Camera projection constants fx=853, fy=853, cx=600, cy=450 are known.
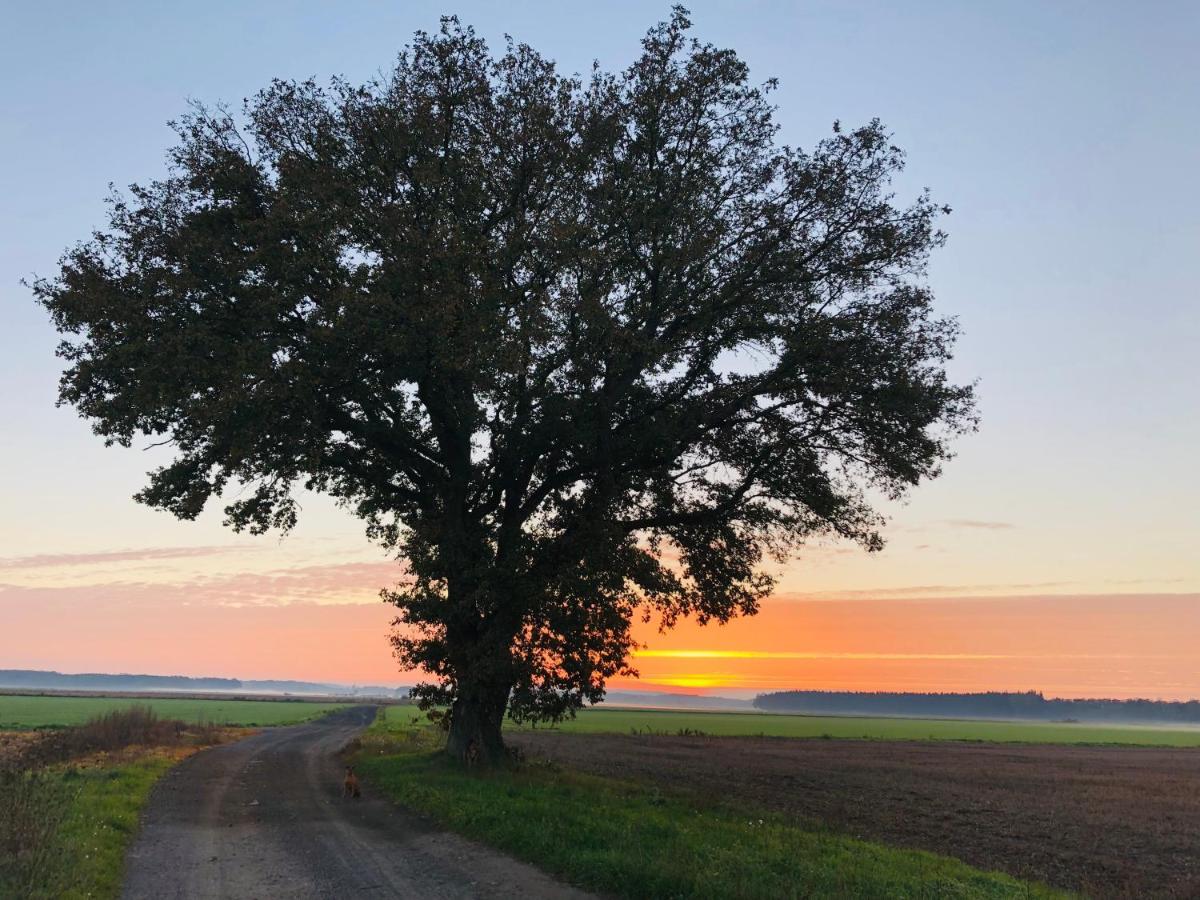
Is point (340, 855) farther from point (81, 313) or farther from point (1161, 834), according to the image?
point (1161, 834)

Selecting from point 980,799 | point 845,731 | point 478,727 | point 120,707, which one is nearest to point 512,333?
point 478,727

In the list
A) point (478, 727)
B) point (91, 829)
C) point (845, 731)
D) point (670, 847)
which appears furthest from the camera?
point (845, 731)

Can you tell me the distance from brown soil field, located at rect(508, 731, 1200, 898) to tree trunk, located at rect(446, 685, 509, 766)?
6.76m

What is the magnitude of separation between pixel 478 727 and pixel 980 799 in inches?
819

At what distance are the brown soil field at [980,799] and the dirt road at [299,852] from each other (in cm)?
1085

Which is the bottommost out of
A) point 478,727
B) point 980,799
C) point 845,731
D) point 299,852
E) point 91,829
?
point 845,731

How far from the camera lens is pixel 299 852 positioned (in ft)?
54.1

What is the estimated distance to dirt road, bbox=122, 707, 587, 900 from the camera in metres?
13.8

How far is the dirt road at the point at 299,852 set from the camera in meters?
13.8

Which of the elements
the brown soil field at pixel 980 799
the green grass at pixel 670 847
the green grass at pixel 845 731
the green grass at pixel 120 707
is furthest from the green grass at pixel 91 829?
the green grass at pixel 845 731

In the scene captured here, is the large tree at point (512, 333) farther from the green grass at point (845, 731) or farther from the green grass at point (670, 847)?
the green grass at point (845, 731)

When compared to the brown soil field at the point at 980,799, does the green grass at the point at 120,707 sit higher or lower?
lower

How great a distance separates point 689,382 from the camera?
Result: 28.2m

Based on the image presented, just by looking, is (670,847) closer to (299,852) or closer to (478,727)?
(299,852)
